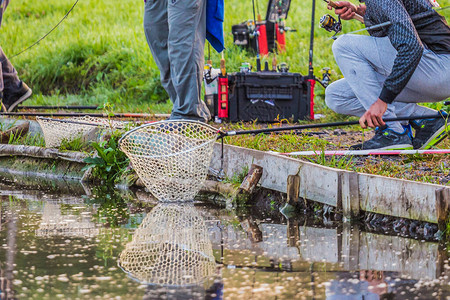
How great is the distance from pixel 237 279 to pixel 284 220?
1220 mm

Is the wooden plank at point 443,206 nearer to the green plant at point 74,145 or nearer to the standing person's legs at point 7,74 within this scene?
the green plant at point 74,145

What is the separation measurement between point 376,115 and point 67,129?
2813 millimetres

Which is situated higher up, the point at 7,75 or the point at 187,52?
the point at 187,52

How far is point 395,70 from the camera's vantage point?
4.58 metres

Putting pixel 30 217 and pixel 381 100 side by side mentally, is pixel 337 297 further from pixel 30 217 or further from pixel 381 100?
pixel 30 217

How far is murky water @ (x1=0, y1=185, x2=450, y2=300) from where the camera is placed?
10.2 feet

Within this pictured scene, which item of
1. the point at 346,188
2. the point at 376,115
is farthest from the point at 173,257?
the point at 376,115

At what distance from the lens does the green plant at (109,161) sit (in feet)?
19.3

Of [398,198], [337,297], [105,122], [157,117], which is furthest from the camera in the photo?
[157,117]

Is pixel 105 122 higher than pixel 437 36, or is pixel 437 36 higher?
pixel 437 36

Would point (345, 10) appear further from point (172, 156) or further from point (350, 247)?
point (350, 247)

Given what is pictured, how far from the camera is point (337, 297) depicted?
2988 mm

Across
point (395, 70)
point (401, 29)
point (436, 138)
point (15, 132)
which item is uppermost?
point (401, 29)

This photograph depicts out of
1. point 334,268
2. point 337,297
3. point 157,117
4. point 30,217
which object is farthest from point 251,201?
point 157,117
